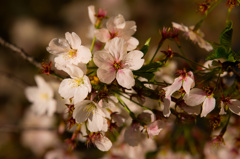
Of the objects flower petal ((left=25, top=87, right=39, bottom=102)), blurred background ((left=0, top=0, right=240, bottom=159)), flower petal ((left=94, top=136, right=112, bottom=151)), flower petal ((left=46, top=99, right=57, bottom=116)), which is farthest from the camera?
blurred background ((left=0, top=0, right=240, bottom=159))

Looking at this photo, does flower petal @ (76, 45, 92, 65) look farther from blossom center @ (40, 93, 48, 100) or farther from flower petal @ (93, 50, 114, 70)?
blossom center @ (40, 93, 48, 100)

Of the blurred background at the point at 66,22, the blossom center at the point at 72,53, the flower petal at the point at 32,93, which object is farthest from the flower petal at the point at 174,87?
the blurred background at the point at 66,22

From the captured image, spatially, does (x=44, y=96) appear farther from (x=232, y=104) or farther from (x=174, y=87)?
(x=232, y=104)

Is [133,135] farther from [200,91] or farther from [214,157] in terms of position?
[214,157]

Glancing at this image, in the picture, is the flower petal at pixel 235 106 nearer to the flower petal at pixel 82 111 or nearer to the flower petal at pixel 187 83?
the flower petal at pixel 187 83

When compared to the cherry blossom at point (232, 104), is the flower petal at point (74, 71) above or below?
above

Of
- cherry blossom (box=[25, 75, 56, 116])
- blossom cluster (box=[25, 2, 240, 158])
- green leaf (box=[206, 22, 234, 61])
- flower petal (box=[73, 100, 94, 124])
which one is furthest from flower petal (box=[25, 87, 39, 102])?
green leaf (box=[206, 22, 234, 61])
